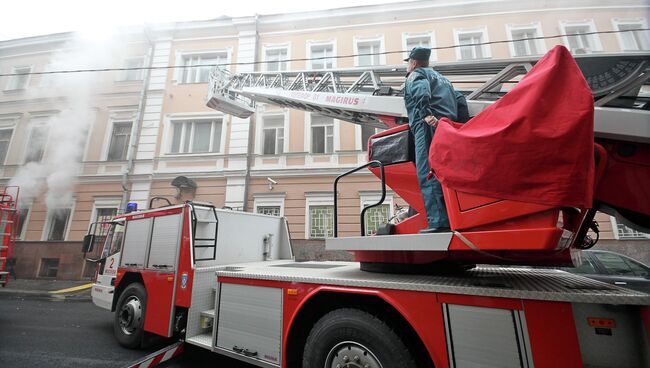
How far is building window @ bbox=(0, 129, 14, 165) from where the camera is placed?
1411 centimetres

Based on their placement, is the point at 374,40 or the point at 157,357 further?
the point at 374,40

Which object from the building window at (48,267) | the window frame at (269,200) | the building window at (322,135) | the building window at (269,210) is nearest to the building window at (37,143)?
the building window at (48,267)

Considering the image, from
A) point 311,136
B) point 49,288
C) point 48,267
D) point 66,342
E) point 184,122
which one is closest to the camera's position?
point 66,342

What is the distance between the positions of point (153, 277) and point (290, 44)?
40.2 feet

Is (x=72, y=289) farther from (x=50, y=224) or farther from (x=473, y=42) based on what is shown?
(x=473, y=42)

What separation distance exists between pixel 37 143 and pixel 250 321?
17.3 metres

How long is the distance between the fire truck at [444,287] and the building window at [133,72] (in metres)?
13.2

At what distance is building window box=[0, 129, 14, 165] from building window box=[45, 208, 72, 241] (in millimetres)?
4547

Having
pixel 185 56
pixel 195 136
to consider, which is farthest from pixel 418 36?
pixel 185 56

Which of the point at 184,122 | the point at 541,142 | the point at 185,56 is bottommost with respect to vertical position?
the point at 541,142

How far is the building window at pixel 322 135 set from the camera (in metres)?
12.3

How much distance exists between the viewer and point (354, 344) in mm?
2463

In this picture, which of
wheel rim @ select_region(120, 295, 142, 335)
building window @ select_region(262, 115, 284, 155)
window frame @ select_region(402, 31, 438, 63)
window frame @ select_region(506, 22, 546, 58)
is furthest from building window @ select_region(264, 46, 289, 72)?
wheel rim @ select_region(120, 295, 142, 335)

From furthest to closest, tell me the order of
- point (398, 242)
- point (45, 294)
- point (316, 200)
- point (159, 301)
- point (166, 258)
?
point (316, 200) < point (45, 294) < point (166, 258) < point (159, 301) < point (398, 242)
